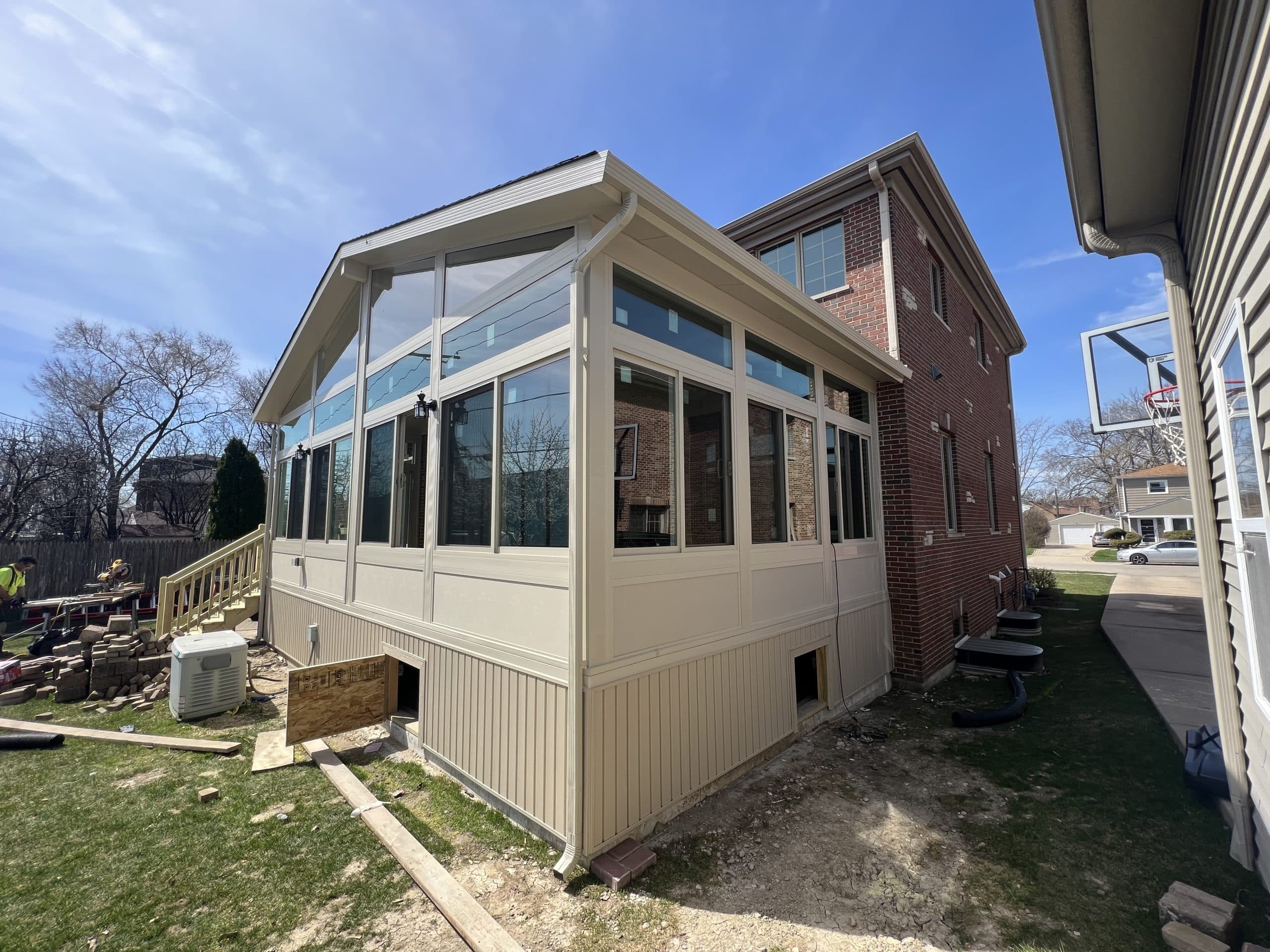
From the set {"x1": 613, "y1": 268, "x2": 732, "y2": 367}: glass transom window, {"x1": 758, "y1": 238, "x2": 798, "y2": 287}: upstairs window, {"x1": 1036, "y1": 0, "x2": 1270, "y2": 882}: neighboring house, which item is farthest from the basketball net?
{"x1": 758, "y1": 238, "x2": 798, "y2": 287}: upstairs window

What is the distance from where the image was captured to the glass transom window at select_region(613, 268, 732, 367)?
371 cm

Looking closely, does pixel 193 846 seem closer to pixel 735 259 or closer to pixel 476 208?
pixel 476 208

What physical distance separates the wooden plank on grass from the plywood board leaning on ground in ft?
0.55

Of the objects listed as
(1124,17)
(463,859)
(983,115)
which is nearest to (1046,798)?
(463,859)

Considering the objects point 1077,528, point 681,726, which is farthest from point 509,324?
point 1077,528

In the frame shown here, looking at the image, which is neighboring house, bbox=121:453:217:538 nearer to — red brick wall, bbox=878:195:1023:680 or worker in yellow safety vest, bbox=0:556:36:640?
worker in yellow safety vest, bbox=0:556:36:640

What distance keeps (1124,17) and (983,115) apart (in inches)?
222

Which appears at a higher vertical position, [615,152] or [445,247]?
[445,247]

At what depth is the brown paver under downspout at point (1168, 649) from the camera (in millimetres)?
5336

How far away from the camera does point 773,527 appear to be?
495 centimetres

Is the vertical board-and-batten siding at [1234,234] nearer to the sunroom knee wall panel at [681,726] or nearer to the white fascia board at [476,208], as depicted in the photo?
the white fascia board at [476,208]

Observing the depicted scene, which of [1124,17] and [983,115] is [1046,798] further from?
[983,115]

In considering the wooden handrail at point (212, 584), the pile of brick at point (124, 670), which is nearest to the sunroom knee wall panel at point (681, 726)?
the pile of brick at point (124, 670)

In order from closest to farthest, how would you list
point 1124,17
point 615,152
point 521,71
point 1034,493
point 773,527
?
point 1124,17 → point 615,152 → point 773,527 → point 521,71 → point 1034,493
